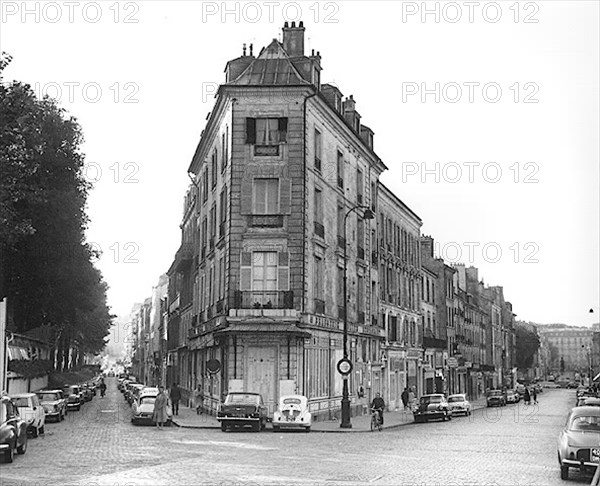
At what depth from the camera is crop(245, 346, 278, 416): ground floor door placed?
36.5 m

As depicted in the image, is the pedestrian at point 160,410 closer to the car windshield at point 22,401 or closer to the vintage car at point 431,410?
Result: the car windshield at point 22,401

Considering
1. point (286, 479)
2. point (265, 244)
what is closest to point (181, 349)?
point (265, 244)

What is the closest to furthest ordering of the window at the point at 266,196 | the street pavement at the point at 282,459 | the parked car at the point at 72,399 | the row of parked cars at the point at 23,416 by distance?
1. the street pavement at the point at 282,459
2. the row of parked cars at the point at 23,416
3. the window at the point at 266,196
4. the parked car at the point at 72,399

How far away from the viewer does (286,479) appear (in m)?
16.0

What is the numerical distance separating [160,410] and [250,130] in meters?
13.1

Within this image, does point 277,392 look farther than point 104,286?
No

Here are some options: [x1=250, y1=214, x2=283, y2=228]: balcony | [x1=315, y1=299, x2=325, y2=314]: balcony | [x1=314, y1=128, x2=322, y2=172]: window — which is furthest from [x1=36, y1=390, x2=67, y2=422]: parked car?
[x1=314, y1=128, x2=322, y2=172]: window

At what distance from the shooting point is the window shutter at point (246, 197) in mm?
37688

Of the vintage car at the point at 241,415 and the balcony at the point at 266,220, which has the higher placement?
the balcony at the point at 266,220

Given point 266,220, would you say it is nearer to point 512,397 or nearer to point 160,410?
point 160,410

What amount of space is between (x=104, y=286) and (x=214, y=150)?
41.1 m

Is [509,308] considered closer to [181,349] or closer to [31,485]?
[181,349]

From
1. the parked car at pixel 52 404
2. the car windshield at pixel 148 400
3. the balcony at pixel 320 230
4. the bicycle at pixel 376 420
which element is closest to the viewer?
the bicycle at pixel 376 420

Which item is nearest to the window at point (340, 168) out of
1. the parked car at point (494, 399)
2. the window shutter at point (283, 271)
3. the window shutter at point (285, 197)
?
the window shutter at point (285, 197)
